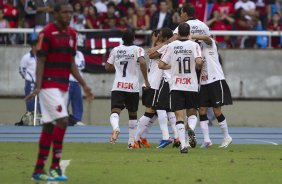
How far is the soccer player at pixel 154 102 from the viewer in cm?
1909

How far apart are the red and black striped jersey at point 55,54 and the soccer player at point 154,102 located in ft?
21.0

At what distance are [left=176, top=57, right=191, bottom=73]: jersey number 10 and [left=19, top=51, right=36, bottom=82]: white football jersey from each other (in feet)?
34.4

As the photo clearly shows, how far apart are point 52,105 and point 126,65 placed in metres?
6.67

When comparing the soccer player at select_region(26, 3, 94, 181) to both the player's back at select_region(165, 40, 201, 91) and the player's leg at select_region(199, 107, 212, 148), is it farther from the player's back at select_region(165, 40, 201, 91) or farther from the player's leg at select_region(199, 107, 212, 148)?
the player's leg at select_region(199, 107, 212, 148)

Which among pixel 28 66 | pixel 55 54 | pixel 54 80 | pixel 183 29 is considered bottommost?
pixel 28 66

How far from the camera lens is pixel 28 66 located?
90.1ft

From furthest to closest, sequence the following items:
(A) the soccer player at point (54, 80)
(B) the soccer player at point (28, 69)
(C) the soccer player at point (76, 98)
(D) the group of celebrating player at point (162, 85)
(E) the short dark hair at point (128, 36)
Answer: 1. (C) the soccer player at point (76, 98)
2. (B) the soccer player at point (28, 69)
3. (E) the short dark hair at point (128, 36)
4. (D) the group of celebrating player at point (162, 85)
5. (A) the soccer player at point (54, 80)

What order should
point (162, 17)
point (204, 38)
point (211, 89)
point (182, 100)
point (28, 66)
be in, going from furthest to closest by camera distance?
point (162, 17)
point (28, 66)
point (211, 89)
point (204, 38)
point (182, 100)

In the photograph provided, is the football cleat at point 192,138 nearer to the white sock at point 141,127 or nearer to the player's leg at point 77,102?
the white sock at point 141,127

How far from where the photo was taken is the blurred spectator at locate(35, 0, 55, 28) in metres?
26.7

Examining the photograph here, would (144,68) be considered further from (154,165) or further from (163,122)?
(154,165)

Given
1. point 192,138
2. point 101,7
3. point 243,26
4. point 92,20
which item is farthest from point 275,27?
point 192,138

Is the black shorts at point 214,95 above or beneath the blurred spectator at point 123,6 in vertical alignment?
beneath

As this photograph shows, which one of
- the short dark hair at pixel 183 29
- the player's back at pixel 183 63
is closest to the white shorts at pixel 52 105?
the short dark hair at pixel 183 29
